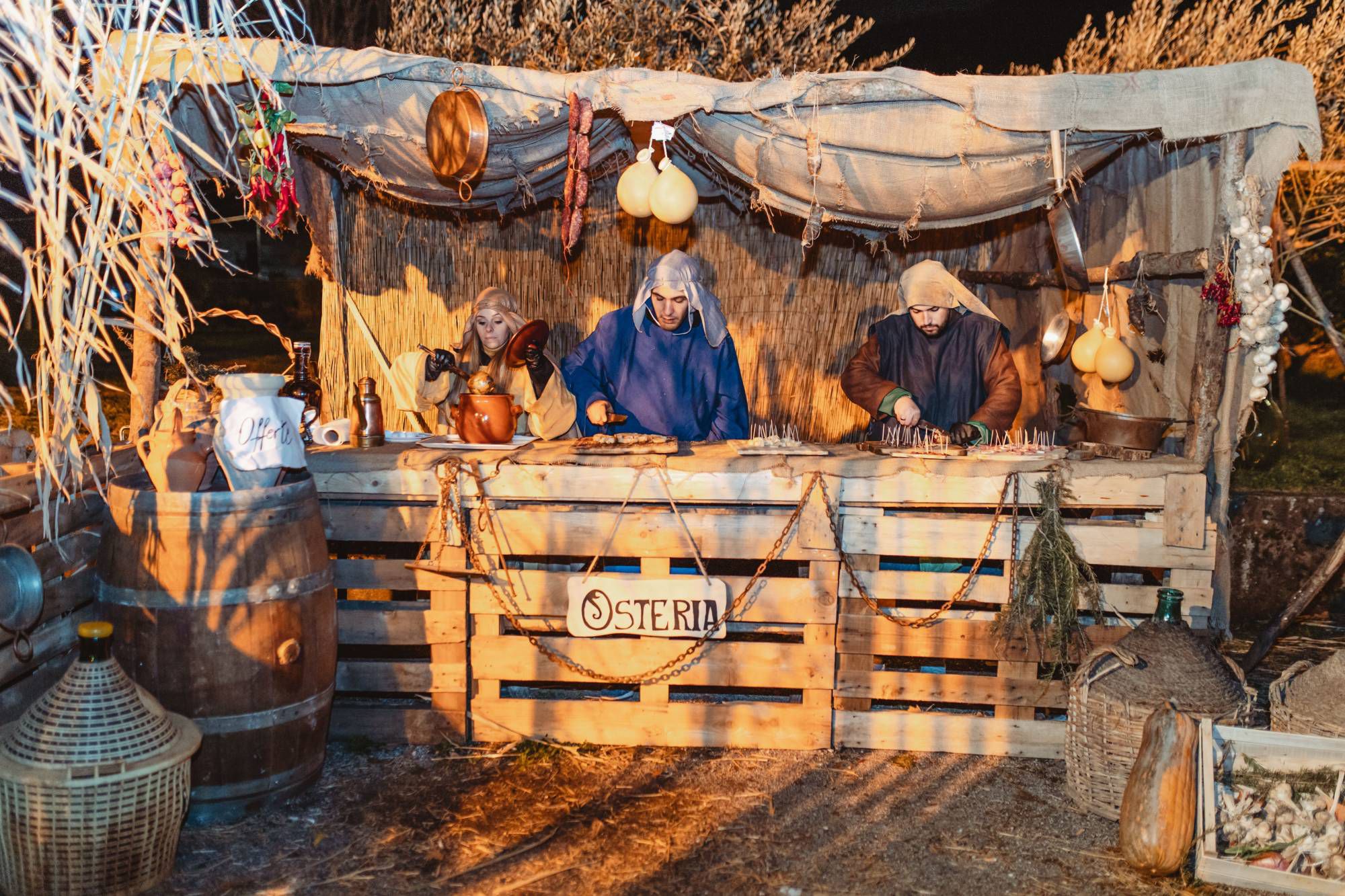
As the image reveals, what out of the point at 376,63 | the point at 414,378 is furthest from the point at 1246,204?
the point at 414,378

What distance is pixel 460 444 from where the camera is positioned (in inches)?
188

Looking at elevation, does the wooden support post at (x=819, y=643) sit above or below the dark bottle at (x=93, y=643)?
below

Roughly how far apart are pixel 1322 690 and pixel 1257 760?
1.21 feet

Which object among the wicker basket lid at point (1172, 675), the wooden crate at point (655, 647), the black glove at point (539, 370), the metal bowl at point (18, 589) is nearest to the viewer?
the metal bowl at point (18, 589)

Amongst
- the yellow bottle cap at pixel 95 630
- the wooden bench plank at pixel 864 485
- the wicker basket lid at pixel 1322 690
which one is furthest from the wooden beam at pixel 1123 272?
the yellow bottle cap at pixel 95 630

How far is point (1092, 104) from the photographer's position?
4395mm

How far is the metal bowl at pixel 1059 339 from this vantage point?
19.8ft

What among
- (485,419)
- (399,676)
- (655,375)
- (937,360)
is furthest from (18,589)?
(937,360)

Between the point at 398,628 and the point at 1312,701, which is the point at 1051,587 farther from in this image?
the point at 398,628

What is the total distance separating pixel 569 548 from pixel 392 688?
0.95m

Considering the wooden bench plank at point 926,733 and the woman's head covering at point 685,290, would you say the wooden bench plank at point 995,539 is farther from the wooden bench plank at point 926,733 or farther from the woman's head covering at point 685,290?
the woman's head covering at point 685,290

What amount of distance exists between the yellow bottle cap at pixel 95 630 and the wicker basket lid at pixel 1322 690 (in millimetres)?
3948

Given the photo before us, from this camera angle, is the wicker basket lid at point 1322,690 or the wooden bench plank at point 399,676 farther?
the wooden bench plank at point 399,676

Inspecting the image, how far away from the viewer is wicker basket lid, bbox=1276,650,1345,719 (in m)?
3.71
